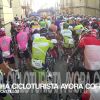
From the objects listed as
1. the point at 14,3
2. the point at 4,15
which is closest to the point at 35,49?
the point at 4,15

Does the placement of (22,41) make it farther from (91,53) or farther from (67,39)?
(91,53)

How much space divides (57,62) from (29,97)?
4459mm

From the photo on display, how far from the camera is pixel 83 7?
66812mm

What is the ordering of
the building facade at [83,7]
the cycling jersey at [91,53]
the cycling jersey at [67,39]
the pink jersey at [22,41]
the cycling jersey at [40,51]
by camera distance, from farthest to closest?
the building facade at [83,7], the cycling jersey at [67,39], the pink jersey at [22,41], the cycling jersey at [40,51], the cycling jersey at [91,53]

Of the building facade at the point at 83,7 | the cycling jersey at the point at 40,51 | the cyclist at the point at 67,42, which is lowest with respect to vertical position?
the building facade at the point at 83,7

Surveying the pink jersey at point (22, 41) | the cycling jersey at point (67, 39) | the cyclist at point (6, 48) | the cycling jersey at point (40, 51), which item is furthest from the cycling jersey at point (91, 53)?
the cycling jersey at point (67, 39)

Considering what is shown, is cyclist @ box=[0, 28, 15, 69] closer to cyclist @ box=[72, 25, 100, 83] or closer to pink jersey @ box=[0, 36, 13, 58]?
pink jersey @ box=[0, 36, 13, 58]

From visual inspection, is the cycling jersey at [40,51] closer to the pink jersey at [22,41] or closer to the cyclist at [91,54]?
the cyclist at [91,54]

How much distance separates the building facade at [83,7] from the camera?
219 feet

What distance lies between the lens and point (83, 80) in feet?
26.9

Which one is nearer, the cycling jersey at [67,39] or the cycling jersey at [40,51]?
the cycling jersey at [40,51]

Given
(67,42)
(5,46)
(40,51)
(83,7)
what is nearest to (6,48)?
(5,46)

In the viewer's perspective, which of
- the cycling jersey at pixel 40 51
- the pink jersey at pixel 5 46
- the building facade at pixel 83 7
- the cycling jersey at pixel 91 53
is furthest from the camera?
the building facade at pixel 83 7

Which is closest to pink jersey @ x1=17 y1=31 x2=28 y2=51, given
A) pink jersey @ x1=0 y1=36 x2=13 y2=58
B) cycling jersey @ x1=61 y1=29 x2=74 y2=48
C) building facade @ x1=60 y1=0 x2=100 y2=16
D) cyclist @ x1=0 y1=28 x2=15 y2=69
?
cyclist @ x1=0 y1=28 x2=15 y2=69
